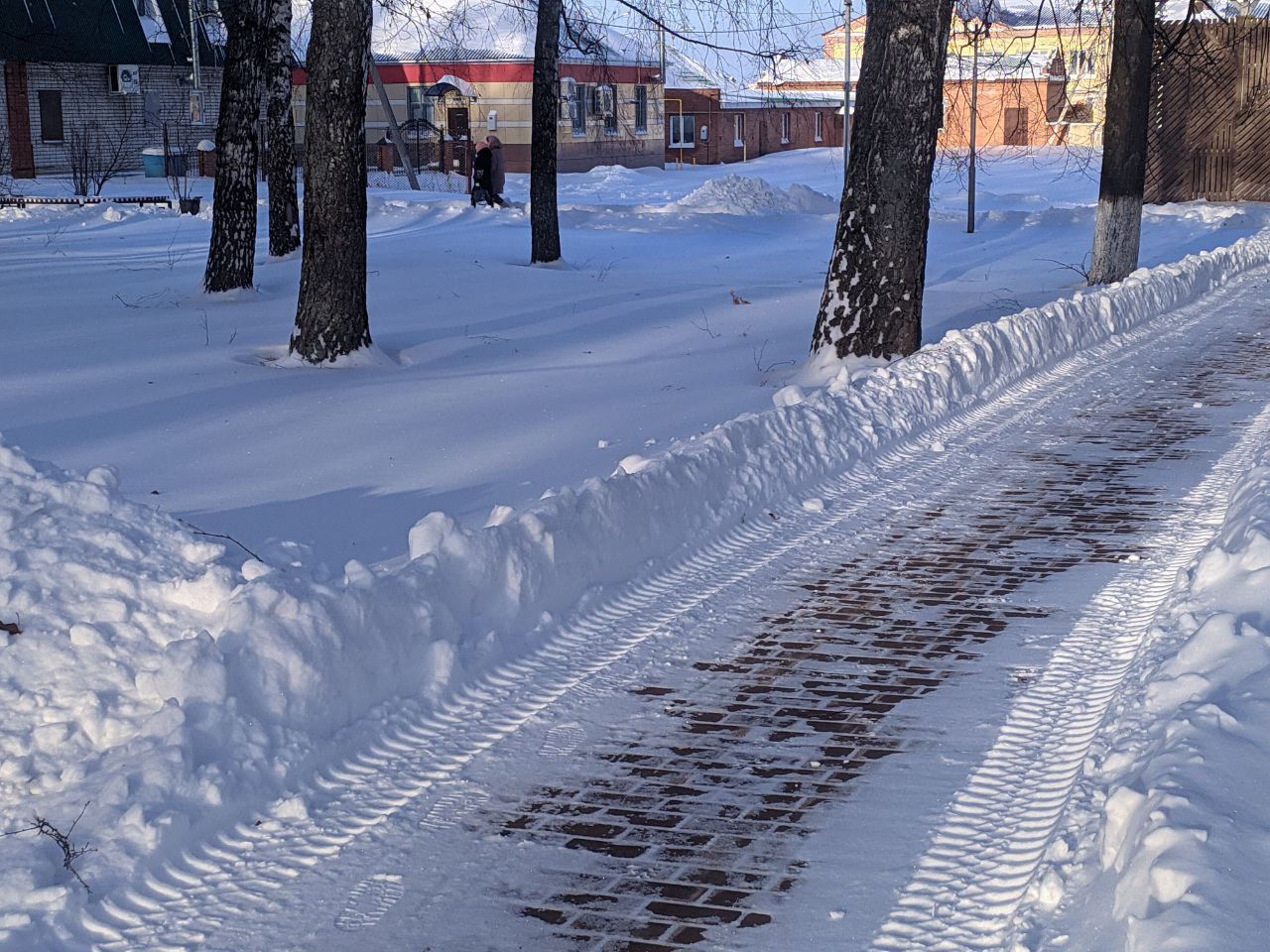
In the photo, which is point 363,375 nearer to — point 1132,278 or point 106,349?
point 106,349

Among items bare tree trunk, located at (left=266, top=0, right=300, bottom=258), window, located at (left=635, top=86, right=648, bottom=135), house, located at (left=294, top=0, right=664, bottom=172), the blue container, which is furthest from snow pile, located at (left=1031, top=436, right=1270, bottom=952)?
window, located at (left=635, top=86, right=648, bottom=135)

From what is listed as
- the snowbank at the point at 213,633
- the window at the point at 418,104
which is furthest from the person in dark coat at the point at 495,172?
the snowbank at the point at 213,633

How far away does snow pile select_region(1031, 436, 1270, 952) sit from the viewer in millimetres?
3125

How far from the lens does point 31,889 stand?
3607mm

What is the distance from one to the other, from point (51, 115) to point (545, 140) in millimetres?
25122

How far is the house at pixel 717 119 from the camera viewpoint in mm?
56406

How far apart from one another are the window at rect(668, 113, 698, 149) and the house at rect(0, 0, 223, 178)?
66.5 ft

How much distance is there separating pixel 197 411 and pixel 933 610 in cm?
546

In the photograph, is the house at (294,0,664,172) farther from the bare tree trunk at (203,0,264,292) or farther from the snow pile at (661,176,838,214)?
the bare tree trunk at (203,0,264,292)

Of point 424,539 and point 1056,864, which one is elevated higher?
point 424,539

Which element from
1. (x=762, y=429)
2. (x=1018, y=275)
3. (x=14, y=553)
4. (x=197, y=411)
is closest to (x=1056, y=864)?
(x=14, y=553)

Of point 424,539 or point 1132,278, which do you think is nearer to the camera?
point 424,539

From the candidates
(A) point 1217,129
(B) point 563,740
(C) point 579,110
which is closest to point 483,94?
(C) point 579,110

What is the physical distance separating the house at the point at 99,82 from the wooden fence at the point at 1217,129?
22.2 metres
